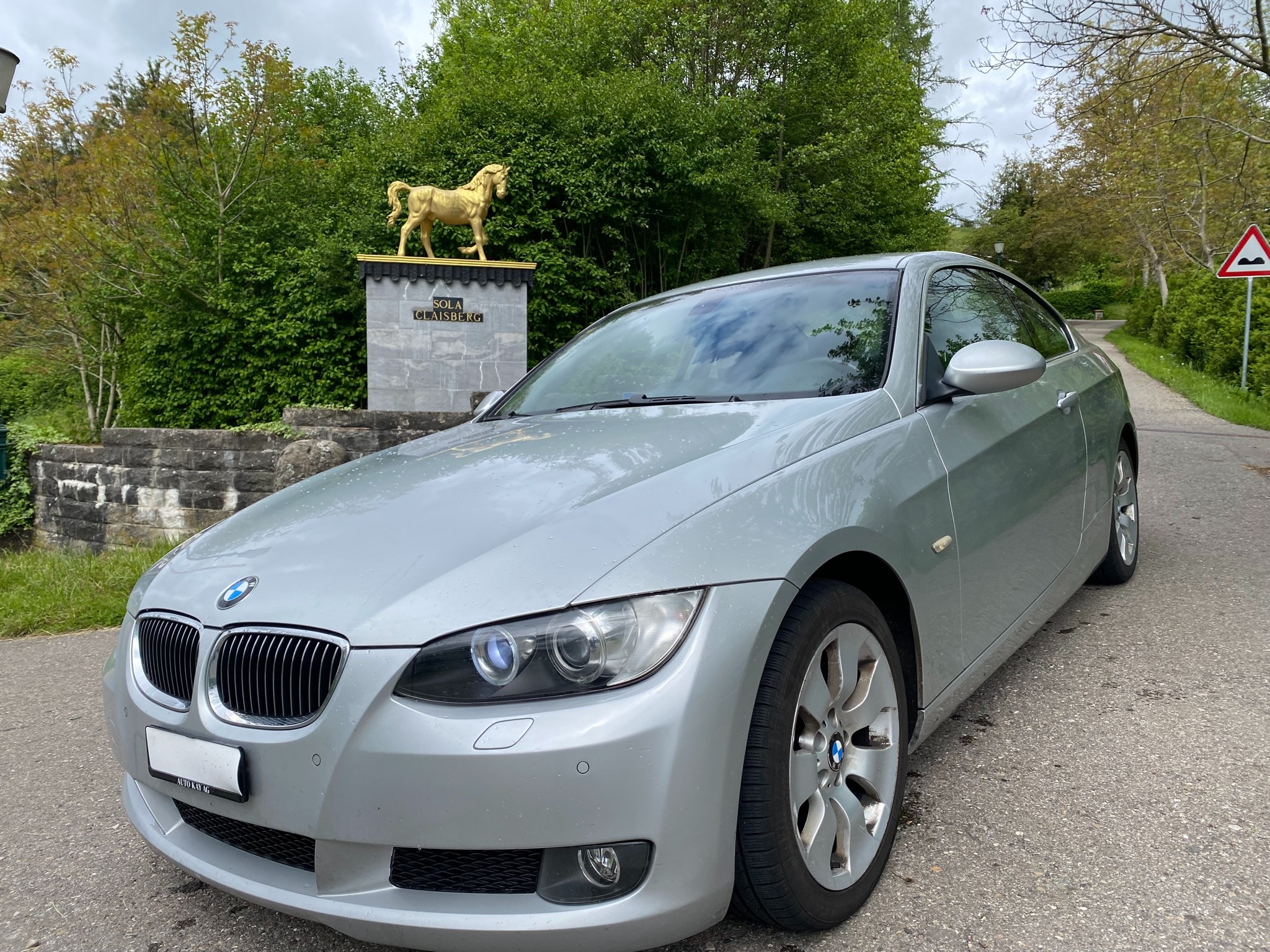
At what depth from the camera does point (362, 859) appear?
160 cm

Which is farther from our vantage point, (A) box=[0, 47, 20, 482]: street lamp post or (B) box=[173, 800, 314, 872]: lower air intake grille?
(A) box=[0, 47, 20, 482]: street lamp post

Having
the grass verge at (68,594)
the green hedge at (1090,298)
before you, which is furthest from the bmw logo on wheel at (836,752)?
the green hedge at (1090,298)

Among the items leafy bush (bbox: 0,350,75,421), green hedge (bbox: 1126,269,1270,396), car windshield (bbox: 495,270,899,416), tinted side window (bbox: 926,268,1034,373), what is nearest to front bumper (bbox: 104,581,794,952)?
car windshield (bbox: 495,270,899,416)

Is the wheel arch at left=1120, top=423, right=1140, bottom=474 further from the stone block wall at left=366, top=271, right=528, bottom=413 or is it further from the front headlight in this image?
the stone block wall at left=366, top=271, right=528, bottom=413

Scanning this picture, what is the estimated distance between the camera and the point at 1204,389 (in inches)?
586

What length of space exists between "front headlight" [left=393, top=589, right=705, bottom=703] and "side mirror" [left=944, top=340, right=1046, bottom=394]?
53.2 inches

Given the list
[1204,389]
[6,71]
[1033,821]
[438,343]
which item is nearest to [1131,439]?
[1033,821]

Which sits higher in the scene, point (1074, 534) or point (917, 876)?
point (1074, 534)

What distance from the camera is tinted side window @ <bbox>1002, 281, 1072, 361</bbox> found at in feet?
12.1

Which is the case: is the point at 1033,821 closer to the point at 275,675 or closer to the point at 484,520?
the point at 484,520

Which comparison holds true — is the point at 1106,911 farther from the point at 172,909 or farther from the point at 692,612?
the point at 172,909

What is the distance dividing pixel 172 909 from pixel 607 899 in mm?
1239

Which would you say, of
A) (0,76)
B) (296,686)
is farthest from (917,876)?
(0,76)

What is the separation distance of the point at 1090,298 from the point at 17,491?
57819 mm
